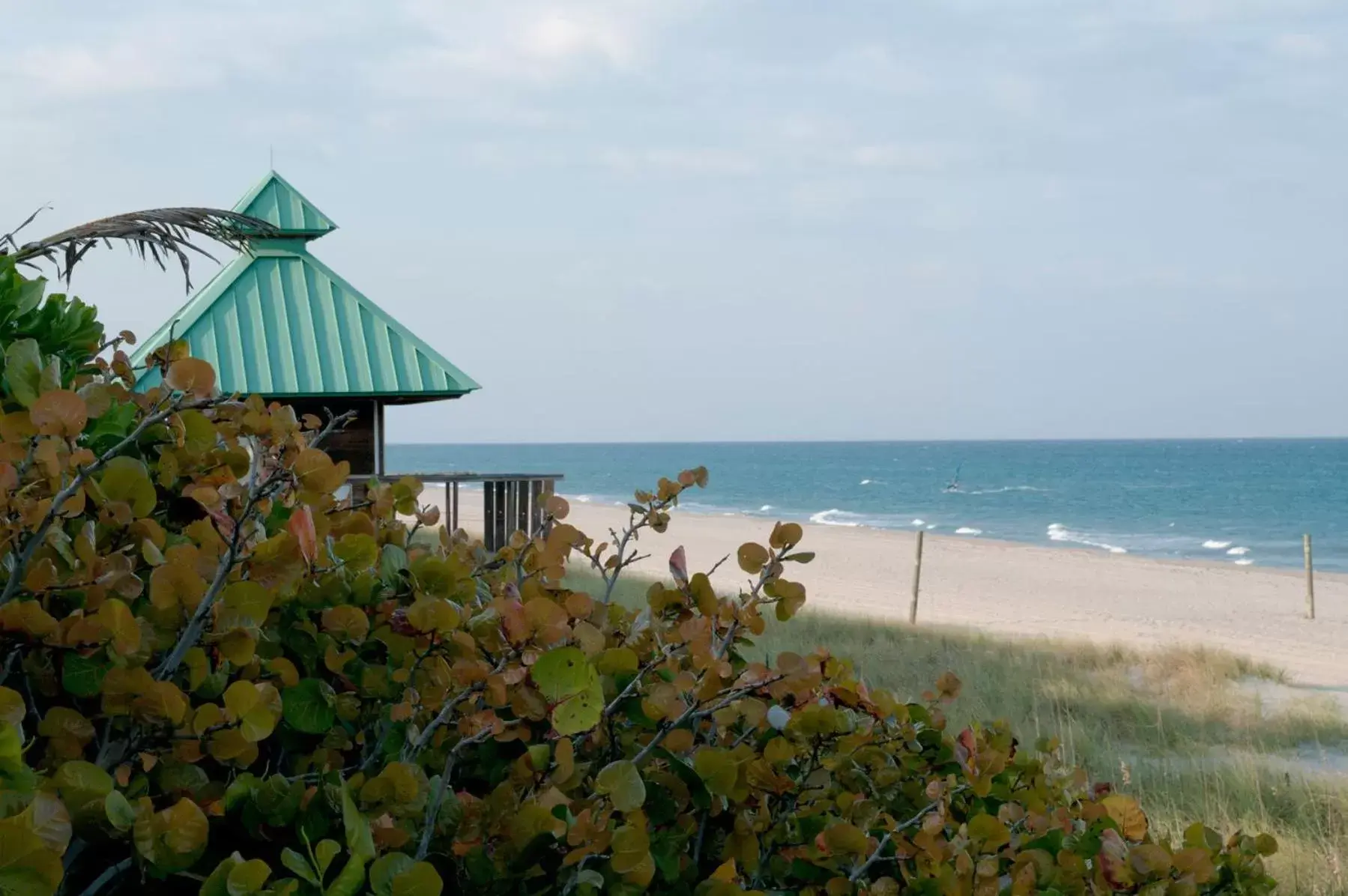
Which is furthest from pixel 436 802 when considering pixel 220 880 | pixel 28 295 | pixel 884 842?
pixel 28 295

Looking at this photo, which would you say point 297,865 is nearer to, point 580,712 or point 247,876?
point 247,876

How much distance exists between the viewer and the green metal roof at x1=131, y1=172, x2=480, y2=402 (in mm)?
11516

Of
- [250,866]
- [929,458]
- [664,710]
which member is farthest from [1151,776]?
[929,458]

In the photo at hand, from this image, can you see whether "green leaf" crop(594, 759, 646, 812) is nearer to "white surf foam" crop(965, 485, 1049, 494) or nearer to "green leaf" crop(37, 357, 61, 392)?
"green leaf" crop(37, 357, 61, 392)

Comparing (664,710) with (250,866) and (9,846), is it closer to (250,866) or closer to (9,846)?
(250,866)

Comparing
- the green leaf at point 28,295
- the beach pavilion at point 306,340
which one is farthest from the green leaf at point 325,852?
the beach pavilion at point 306,340

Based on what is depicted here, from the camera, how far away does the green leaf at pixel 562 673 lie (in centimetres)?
136

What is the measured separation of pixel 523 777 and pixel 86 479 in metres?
0.64

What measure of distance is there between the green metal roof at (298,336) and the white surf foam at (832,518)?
45213mm

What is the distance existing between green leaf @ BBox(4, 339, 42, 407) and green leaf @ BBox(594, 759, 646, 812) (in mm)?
875

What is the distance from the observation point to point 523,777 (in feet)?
4.70

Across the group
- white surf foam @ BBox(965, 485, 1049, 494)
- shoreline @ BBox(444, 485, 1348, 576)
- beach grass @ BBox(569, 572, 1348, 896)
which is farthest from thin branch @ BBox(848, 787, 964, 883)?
white surf foam @ BBox(965, 485, 1049, 494)

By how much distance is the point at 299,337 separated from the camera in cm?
1193

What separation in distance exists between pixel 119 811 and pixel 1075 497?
8158 cm
